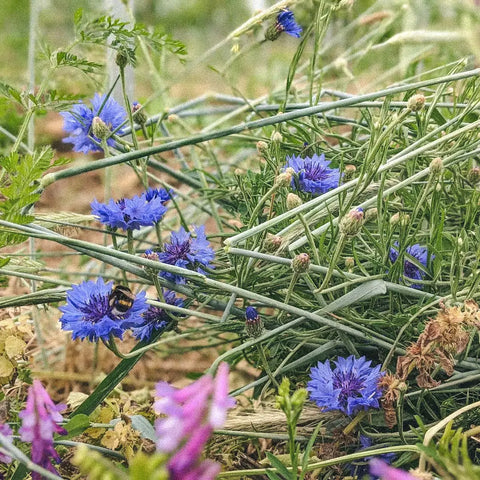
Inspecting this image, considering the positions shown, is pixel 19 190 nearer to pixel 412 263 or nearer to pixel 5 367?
pixel 5 367

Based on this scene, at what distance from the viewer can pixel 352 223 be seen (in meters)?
0.68

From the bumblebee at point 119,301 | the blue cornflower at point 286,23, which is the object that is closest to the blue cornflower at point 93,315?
the bumblebee at point 119,301

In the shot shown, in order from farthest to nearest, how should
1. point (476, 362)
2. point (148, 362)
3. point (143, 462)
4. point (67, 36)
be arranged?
point (67, 36) → point (148, 362) → point (476, 362) → point (143, 462)

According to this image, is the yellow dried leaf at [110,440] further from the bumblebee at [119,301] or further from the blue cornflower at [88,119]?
the blue cornflower at [88,119]

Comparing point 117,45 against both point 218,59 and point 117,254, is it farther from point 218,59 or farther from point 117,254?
point 218,59

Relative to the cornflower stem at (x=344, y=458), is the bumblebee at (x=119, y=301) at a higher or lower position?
higher

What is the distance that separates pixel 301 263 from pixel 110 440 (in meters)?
0.29

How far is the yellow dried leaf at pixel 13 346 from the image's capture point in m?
0.78

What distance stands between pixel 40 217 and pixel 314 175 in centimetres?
33

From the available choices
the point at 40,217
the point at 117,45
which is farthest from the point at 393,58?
the point at 40,217

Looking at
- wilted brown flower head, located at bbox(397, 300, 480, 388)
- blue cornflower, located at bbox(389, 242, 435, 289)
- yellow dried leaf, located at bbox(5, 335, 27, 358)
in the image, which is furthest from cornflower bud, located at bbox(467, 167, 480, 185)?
yellow dried leaf, located at bbox(5, 335, 27, 358)

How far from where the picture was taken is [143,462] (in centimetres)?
39

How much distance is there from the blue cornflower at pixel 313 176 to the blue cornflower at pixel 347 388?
0.71ft

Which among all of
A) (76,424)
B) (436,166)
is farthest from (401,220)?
(76,424)
